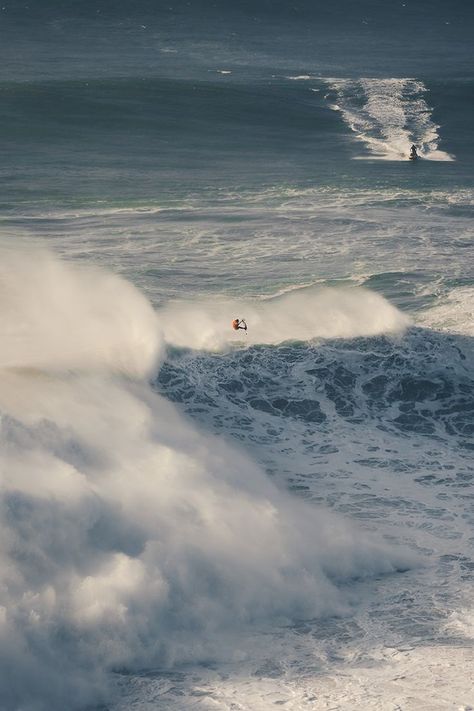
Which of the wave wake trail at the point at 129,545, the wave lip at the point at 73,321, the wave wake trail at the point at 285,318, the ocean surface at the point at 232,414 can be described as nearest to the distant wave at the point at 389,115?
the ocean surface at the point at 232,414

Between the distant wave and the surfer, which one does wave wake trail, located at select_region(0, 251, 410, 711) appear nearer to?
the surfer

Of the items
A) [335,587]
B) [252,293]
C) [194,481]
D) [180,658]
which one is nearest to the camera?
[180,658]

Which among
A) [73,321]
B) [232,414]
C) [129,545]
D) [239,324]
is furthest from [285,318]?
[129,545]


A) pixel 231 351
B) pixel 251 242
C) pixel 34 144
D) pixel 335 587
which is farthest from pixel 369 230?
pixel 335 587

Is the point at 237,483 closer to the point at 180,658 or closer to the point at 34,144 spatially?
the point at 180,658

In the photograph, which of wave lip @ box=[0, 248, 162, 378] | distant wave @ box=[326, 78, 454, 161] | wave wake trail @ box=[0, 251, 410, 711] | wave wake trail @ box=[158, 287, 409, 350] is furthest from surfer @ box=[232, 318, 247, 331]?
distant wave @ box=[326, 78, 454, 161]

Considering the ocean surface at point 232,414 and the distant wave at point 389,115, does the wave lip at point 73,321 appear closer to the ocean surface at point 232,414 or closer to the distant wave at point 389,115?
the ocean surface at point 232,414

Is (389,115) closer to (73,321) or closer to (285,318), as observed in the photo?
(285,318)
